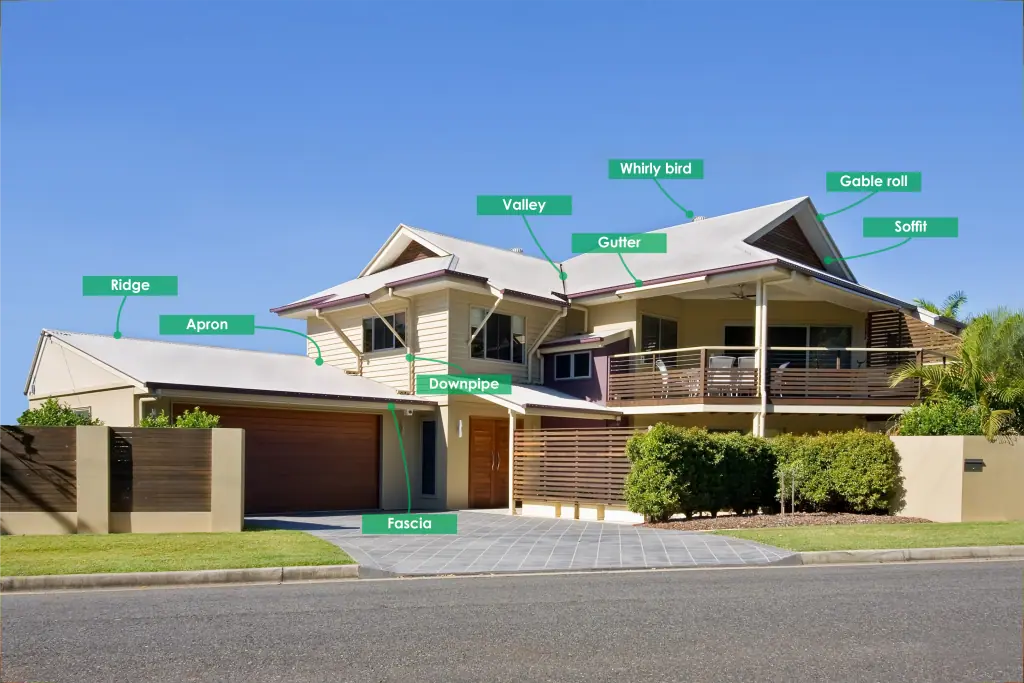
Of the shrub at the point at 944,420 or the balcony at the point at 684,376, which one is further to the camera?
the balcony at the point at 684,376

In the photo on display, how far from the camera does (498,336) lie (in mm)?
26812

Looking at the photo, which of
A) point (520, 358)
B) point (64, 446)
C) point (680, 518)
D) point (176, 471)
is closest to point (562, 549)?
point (680, 518)

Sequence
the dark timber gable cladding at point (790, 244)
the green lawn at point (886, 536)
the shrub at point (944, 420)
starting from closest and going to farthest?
the green lawn at point (886, 536) < the shrub at point (944, 420) < the dark timber gable cladding at point (790, 244)

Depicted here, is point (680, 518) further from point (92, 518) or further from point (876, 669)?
point (876, 669)

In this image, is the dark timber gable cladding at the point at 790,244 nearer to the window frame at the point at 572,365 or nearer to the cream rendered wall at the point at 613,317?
the cream rendered wall at the point at 613,317

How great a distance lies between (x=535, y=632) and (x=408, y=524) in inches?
462

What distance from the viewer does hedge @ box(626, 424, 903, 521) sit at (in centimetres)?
1925

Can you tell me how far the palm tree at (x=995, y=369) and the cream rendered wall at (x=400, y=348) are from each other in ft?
40.5

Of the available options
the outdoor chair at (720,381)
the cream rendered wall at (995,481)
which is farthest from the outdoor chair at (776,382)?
the cream rendered wall at (995,481)

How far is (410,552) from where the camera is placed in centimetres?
1474

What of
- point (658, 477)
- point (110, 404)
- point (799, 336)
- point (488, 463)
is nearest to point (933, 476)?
point (658, 477)

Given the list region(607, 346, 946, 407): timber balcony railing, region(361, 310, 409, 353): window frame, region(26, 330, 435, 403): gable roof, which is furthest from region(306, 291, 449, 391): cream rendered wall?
region(607, 346, 946, 407): timber balcony railing

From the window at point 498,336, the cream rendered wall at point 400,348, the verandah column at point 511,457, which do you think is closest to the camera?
the verandah column at point 511,457

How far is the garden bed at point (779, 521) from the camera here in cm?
1797
